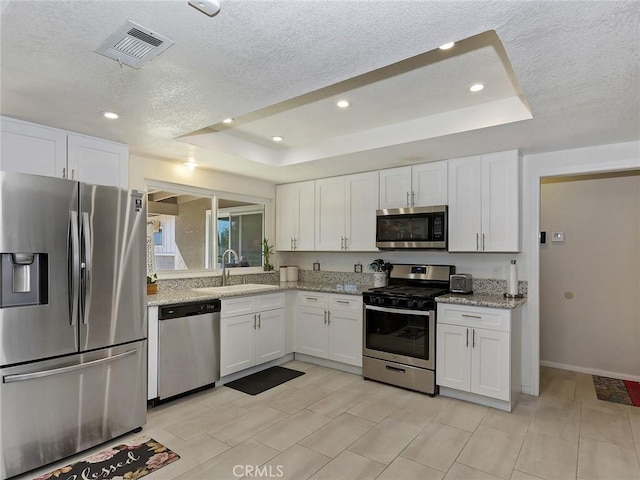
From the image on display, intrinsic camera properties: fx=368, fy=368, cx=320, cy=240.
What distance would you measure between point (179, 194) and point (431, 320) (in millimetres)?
3119

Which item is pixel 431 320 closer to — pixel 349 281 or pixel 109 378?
pixel 349 281

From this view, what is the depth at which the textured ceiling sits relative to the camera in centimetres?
149

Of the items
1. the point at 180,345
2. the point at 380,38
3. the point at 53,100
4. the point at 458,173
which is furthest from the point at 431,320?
the point at 53,100

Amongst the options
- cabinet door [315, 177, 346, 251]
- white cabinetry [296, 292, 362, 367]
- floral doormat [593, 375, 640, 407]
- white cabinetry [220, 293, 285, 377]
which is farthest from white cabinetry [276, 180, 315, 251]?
floral doormat [593, 375, 640, 407]

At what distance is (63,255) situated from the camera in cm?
245

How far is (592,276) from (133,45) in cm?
482

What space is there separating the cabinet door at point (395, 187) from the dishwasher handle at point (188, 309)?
2.16m

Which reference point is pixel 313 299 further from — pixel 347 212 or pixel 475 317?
pixel 475 317

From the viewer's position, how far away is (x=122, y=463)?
2436 millimetres

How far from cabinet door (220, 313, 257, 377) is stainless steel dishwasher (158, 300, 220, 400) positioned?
0.07m

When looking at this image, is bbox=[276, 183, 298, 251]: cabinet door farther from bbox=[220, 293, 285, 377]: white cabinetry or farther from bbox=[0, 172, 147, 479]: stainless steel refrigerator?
bbox=[0, 172, 147, 479]: stainless steel refrigerator

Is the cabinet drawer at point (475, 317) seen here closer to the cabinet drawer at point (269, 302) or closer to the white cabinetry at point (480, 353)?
the white cabinetry at point (480, 353)

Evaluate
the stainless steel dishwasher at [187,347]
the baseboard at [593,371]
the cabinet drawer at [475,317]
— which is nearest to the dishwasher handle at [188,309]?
the stainless steel dishwasher at [187,347]

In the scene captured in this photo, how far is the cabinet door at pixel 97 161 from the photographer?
9.75ft
